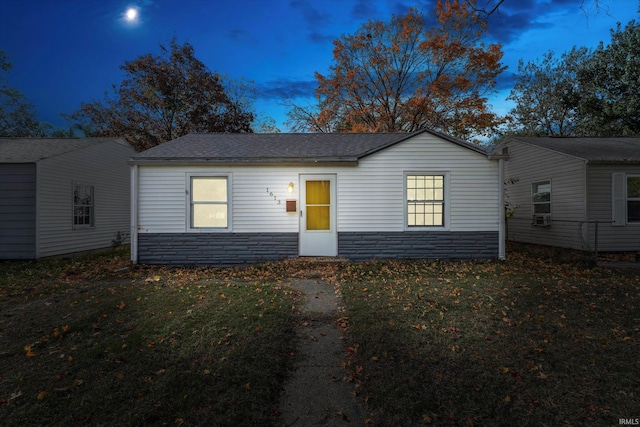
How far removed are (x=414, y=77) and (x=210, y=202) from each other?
51.2ft

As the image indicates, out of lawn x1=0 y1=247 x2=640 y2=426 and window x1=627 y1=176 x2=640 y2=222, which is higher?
window x1=627 y1=176 x2=640 y2=222

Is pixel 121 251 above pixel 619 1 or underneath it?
underneath

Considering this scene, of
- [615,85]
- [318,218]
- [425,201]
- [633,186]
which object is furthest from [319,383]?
[615,85]

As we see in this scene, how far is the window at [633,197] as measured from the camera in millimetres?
10578

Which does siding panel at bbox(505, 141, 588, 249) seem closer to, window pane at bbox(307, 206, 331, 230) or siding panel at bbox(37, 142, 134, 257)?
window pane at bbox(307, 206, 331, 230)

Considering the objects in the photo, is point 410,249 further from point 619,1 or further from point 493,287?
point 619,1

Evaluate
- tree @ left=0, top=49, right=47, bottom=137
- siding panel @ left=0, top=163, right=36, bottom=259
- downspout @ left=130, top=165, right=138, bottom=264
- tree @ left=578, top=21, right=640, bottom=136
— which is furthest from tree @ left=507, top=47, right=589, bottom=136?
tree @ left=0, top=49, right=47, bottom=137

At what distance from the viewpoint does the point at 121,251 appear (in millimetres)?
12742

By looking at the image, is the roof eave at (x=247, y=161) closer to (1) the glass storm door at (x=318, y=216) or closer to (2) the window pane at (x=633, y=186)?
(1) the glass storm door at (x=318, y=216)

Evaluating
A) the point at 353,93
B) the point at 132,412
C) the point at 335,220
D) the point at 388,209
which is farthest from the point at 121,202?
the point at 353,93

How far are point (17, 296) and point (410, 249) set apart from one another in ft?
28.5

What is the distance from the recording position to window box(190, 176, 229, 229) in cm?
912

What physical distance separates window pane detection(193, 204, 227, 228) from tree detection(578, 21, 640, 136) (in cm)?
2199

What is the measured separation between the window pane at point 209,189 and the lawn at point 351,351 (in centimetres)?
279
